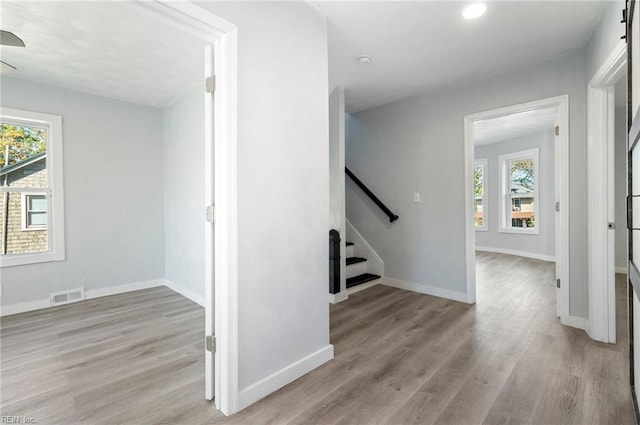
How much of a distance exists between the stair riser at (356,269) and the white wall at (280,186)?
186cm

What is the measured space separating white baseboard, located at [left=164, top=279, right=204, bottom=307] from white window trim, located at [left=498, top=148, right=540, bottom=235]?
6.14 meters

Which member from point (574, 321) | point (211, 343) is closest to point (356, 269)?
point (574, 321)

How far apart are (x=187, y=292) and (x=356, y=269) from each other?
218cm

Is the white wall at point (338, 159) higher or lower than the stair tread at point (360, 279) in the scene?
higher

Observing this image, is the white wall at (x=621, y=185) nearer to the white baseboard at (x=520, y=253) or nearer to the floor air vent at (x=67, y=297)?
the white baseboard at (x=520, y=253)

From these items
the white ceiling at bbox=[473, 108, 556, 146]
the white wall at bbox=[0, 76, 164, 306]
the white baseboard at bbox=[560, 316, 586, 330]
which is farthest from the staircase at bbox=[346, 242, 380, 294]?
the white wall at bbox=[0, 76, 164, 306]

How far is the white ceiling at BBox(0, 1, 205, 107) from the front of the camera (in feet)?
6.70

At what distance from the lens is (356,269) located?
4.06 meters

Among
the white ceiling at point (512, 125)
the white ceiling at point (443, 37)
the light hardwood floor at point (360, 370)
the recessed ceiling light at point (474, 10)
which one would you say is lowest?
the light hardwood floor at point (360, 370)

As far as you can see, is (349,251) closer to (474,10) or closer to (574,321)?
(574,321)

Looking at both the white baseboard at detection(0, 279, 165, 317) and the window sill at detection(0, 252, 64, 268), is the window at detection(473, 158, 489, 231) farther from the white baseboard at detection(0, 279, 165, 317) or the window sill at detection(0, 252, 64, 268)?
the window sill at detection(0, 252, 64, 268)

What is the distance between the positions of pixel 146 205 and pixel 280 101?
10.1 feet

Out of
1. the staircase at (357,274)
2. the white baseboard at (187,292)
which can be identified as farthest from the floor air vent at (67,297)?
the staircase at (357,274)

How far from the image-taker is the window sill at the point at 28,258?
304cm
